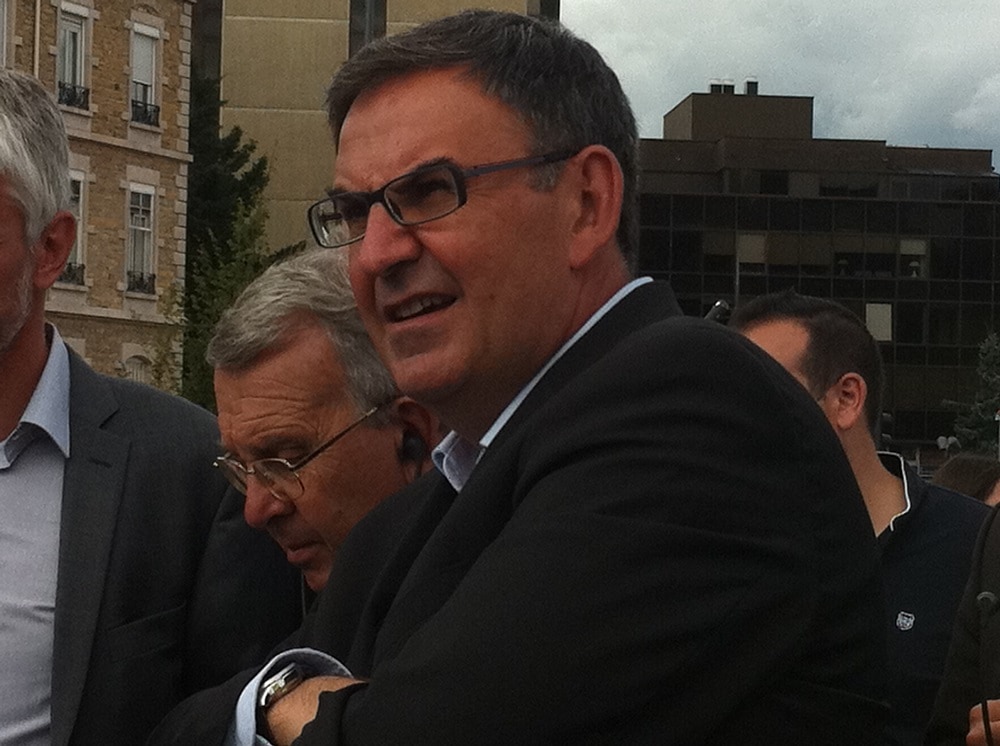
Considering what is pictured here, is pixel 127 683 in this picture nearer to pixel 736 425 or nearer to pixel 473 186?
pixel 473 186

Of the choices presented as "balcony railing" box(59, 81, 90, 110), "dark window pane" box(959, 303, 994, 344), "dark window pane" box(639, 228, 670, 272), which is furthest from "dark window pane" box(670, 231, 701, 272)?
"balcony railing" box(59, 81, 90, 110)

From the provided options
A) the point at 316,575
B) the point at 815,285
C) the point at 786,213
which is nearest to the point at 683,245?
the point at 786,213

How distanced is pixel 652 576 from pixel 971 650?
2070 millimetres

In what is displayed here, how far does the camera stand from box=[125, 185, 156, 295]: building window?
3853 centimetres

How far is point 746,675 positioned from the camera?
211 cm

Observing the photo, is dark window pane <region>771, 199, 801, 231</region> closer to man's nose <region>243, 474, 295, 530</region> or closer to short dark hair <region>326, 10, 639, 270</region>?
man's nose <region>243, 474, 295, 530</region>

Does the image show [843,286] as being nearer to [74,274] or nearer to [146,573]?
[74,274]

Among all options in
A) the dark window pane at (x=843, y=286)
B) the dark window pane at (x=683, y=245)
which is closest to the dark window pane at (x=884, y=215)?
the dark window pane at (x=843, y=286)

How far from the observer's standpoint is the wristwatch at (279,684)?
2.64 meters

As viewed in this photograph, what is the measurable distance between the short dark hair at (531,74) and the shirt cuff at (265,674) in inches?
26.8

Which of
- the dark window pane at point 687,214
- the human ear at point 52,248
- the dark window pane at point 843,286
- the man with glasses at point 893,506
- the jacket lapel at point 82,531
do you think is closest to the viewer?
the jacket lapel at point 82,531

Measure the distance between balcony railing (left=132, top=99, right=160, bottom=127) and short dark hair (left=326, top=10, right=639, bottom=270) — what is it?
120ft

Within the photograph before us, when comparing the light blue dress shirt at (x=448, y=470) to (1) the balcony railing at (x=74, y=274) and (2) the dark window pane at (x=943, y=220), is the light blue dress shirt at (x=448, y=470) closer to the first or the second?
(1) the balcony railing at (x=74, y=274)

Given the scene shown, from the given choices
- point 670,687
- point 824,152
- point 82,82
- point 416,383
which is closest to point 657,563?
point 670,687
